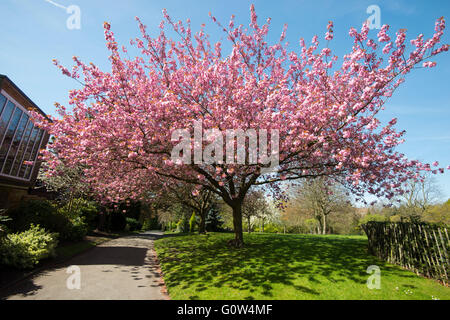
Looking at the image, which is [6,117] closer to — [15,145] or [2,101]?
[2,101]

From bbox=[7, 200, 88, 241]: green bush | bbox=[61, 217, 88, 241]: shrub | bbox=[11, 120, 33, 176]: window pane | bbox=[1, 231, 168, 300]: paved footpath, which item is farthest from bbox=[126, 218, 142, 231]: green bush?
bbox=[1, 231, 168, 300]: paved footpath

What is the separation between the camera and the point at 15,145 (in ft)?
46.6

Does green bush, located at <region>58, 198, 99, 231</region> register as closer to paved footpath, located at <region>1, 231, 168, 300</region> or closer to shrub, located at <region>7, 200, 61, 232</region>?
shrub, located at <region>7, 200, 61, 232</region>

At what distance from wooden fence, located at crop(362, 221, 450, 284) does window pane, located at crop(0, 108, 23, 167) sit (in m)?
21.6

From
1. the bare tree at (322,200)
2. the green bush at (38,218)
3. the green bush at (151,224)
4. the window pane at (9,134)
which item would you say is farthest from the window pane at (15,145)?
the green bush at (151,224)

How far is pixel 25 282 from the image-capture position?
6992mm

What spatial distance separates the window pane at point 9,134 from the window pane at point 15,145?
0.34 metres

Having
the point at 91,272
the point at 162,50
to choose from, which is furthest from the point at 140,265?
the point at 162,50

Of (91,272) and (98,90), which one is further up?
(98,90)

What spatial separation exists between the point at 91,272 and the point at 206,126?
7.55m

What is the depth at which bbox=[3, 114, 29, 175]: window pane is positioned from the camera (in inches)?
541

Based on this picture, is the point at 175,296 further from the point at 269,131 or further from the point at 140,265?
the point at 269,131

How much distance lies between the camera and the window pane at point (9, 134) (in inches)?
515

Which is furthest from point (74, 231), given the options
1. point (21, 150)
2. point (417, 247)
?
point (417, 247)
